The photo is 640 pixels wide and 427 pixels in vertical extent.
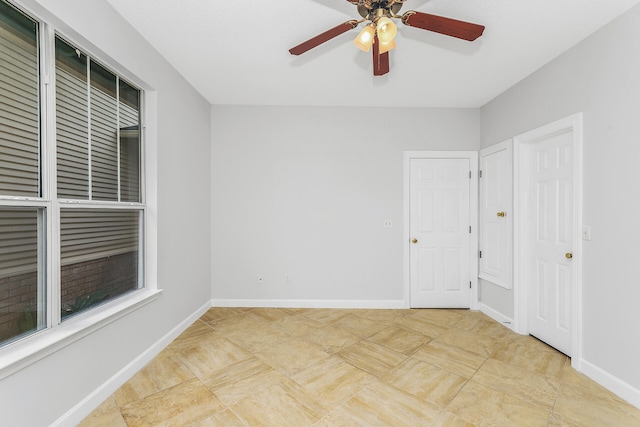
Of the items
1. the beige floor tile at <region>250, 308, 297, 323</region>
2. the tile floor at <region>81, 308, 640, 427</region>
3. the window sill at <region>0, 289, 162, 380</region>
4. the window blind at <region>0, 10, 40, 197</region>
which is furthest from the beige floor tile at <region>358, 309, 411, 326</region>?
the window blind at <region>0, 10, 40, 197</region>

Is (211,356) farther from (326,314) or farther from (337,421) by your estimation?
(326,314)

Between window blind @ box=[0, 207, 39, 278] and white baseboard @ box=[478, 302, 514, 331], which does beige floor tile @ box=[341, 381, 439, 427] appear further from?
window blind @ box=[0, 207, 39, 278]

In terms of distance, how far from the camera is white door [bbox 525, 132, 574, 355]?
2.48 m

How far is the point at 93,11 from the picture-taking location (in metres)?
1.78

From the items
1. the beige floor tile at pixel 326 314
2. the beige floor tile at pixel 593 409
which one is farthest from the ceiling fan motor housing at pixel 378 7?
the beige floor tile at pixel 326 314

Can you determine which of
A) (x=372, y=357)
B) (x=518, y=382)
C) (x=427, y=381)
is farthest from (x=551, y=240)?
(x=372, y=357)

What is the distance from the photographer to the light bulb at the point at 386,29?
154 cm

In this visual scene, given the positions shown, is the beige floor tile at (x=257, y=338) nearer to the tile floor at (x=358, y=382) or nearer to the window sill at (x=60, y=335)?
the tile floor at (x=358, y=382)

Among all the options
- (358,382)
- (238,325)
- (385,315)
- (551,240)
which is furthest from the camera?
(385,315)

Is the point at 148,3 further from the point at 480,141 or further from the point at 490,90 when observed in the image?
the point at 480,141

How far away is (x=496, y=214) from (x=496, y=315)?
1.20 meters

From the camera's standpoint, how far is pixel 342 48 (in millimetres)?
2391

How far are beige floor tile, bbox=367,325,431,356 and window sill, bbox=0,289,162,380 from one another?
2179 mm

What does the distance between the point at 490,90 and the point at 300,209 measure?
2.64 m
